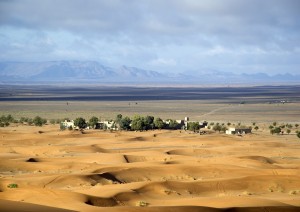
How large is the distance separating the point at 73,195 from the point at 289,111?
104229 millimetres

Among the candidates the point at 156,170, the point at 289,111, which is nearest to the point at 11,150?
the point at 156,170

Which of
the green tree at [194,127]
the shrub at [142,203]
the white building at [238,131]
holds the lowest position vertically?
the shrub at [142,203]

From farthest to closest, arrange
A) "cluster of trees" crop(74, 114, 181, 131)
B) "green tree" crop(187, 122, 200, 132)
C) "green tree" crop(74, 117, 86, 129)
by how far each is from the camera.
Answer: "green tree" crop(74, 117, 86, 129) < "cluster of trees" crop(74, 114, 181, 131) < "green tree" crop(187, 122, 200, 132)

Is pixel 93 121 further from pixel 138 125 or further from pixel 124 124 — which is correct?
pixel 138 125

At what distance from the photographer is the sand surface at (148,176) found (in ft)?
69.6

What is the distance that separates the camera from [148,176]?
1294 inches

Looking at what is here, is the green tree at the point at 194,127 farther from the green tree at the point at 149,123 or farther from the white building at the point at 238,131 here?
the green tree at the point at 149,123

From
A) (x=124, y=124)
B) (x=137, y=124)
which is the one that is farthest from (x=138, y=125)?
(x=124, y=124)

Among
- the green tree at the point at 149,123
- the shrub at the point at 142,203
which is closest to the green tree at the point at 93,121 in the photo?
the green tree at the point at 149,123

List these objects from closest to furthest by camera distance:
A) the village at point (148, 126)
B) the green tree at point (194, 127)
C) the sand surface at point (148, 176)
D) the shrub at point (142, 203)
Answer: the sand surface at point (148, 176) → the shrub at point (142, 203) → the green tree at point (194, 127) → the village at point (148, 126)

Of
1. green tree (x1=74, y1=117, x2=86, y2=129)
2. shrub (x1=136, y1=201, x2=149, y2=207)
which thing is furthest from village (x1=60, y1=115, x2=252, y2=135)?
shrub (x1=136, y1=201, x2=149, y2=207)

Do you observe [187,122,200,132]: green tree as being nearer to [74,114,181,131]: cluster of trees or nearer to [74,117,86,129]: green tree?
[74,114,181,131]: cluster of trees

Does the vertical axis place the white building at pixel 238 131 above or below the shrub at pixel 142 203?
above

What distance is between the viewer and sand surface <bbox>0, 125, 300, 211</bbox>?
21219 millimetres
